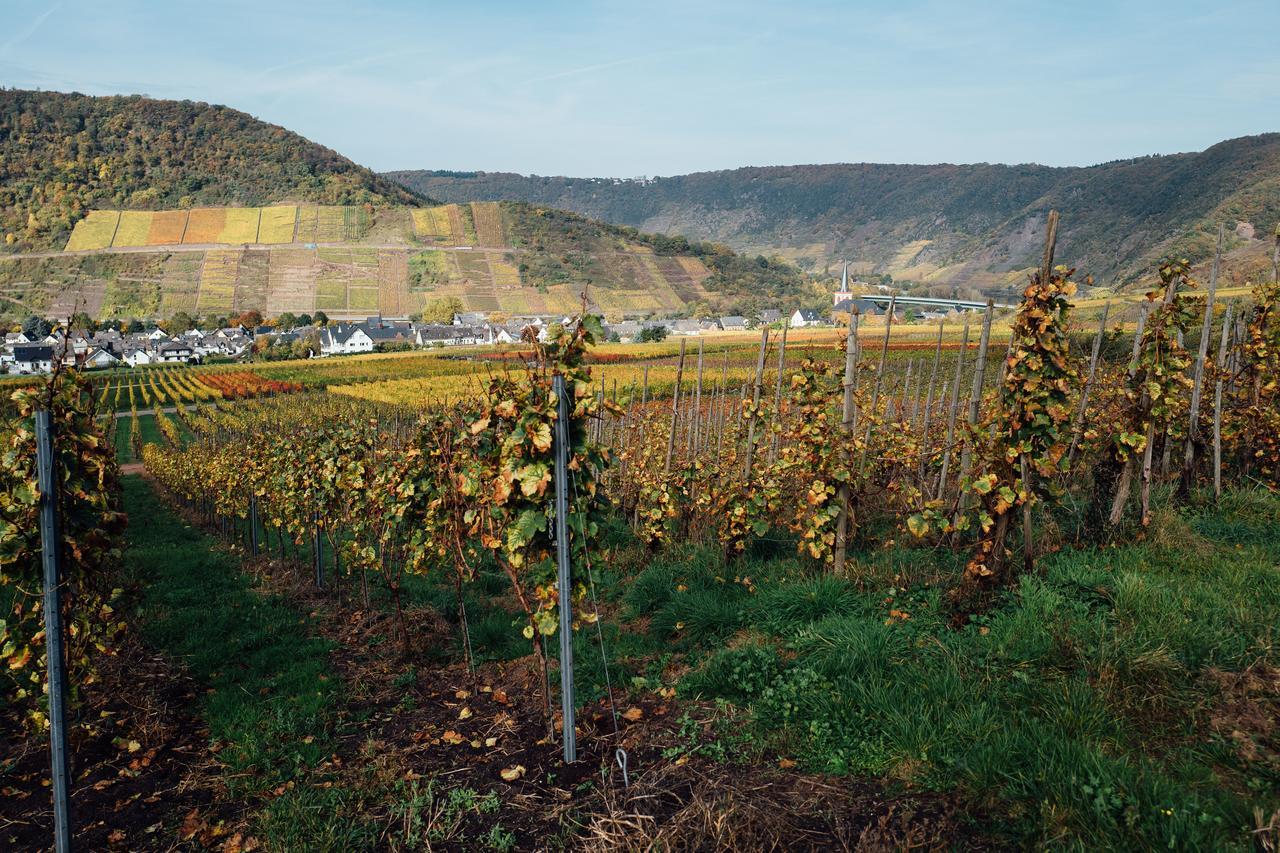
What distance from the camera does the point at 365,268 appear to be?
4587 inches

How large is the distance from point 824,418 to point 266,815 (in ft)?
16.4

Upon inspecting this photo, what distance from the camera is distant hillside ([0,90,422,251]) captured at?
403 ft

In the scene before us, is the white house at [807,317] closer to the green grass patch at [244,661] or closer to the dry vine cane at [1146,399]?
the green grass patch at [244,661]

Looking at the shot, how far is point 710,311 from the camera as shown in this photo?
112m

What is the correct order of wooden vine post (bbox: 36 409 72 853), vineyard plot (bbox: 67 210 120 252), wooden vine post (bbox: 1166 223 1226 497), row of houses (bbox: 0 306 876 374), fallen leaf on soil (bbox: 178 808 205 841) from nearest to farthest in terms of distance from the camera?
wooden vine post (bbox: 36 409 72 853), fallen leaf on soil (bbox: 178 808 205 841), wooden vine post (bbox: 1166 223 1226 497), row of houses (bbox: 0 306 876 374), vineyard plot (bbox: 67 210 120 252)

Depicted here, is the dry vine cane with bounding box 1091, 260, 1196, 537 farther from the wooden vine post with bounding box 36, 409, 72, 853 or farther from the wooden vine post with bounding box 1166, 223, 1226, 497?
the wooden vine post with bounding box 36, 409, 72, 853

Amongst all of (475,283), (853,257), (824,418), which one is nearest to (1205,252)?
(824,418)

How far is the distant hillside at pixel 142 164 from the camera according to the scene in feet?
403

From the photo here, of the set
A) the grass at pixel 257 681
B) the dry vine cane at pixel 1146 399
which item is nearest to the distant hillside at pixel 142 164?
the grass at pixel 257 681

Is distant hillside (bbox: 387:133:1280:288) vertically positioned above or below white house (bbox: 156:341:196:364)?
above

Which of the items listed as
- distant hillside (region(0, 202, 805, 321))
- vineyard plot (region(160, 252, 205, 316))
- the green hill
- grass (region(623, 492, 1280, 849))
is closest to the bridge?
grass (region(623, 492, 1280, 849))

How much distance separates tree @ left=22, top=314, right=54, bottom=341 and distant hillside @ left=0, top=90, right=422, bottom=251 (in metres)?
33.6

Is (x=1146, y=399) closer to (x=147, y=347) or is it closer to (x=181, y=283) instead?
(x=147, y=347)

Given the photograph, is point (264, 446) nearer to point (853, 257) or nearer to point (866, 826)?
point (866, 826)
